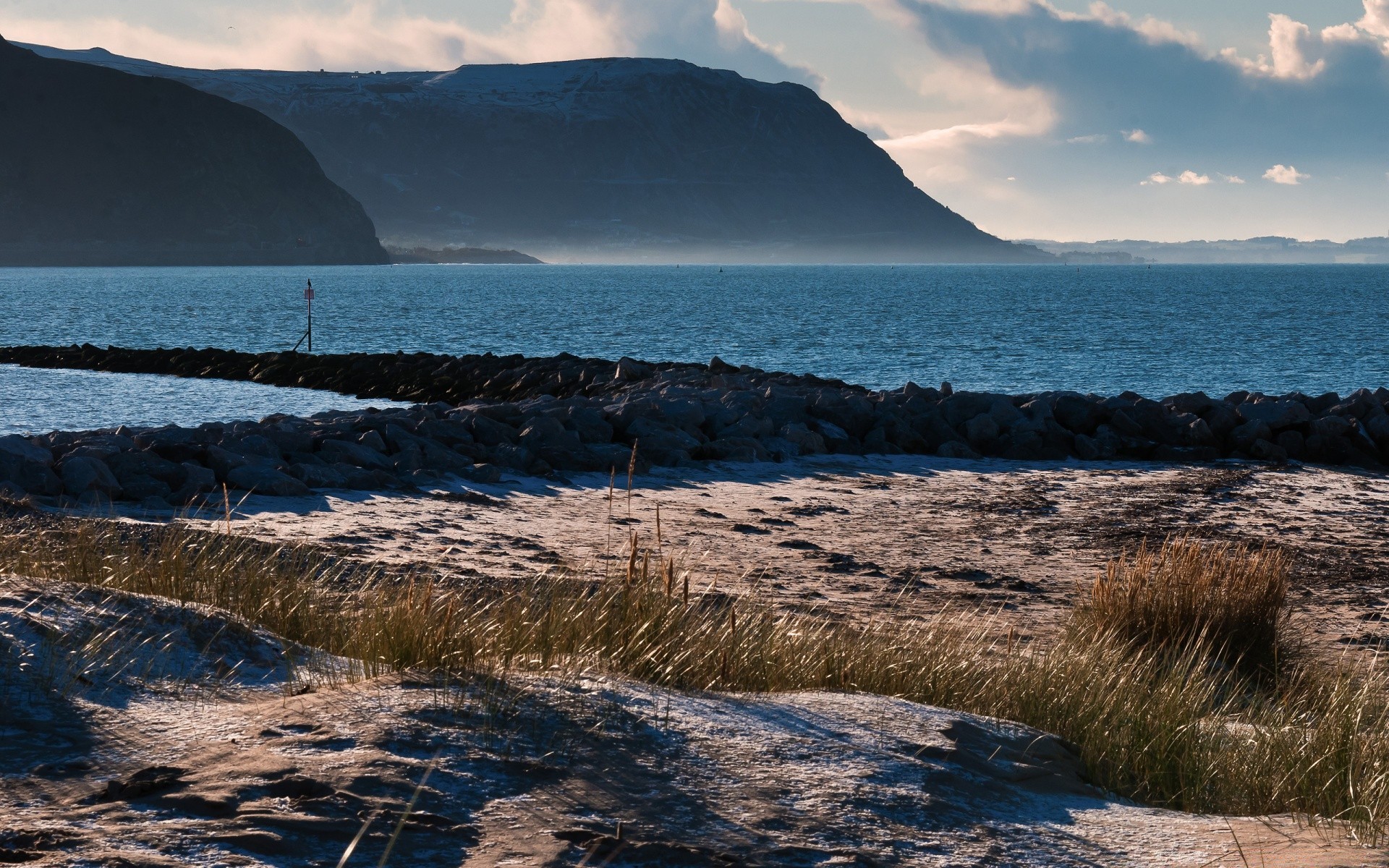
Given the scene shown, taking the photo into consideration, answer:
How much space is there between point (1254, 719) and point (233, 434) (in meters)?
12.6

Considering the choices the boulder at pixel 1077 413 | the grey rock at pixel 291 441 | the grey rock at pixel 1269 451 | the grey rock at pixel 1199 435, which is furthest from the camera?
the boulder at pixel 1077 413

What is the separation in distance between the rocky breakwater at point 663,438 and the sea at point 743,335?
972 cm

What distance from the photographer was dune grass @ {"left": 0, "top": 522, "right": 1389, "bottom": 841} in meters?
4.41

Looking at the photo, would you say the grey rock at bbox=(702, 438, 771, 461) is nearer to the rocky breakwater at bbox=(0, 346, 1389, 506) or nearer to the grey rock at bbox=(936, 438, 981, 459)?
the rocky breakwater at bbox=(0, 346, 1389, 506)

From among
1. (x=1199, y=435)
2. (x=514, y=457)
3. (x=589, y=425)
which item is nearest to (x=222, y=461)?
(x=514, y=457)

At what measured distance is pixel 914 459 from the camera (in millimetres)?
17531

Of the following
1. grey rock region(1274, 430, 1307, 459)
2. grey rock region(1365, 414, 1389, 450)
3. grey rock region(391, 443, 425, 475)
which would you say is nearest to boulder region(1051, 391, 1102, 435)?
grey rock region(1274, 430, 1307, 459)

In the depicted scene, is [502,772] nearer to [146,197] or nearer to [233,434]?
[233,434]

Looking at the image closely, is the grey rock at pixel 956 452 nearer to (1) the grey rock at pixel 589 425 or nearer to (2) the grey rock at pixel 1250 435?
(2) the grey rock at pixel 1250 435

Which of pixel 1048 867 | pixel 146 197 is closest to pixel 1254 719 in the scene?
pixel 1048 867

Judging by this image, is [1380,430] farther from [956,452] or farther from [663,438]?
[663,438]

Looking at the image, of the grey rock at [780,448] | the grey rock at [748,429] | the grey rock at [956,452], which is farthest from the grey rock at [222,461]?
the grey rock at [956,452]

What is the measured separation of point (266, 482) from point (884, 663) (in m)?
8.80

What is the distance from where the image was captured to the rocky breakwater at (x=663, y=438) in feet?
41.7
